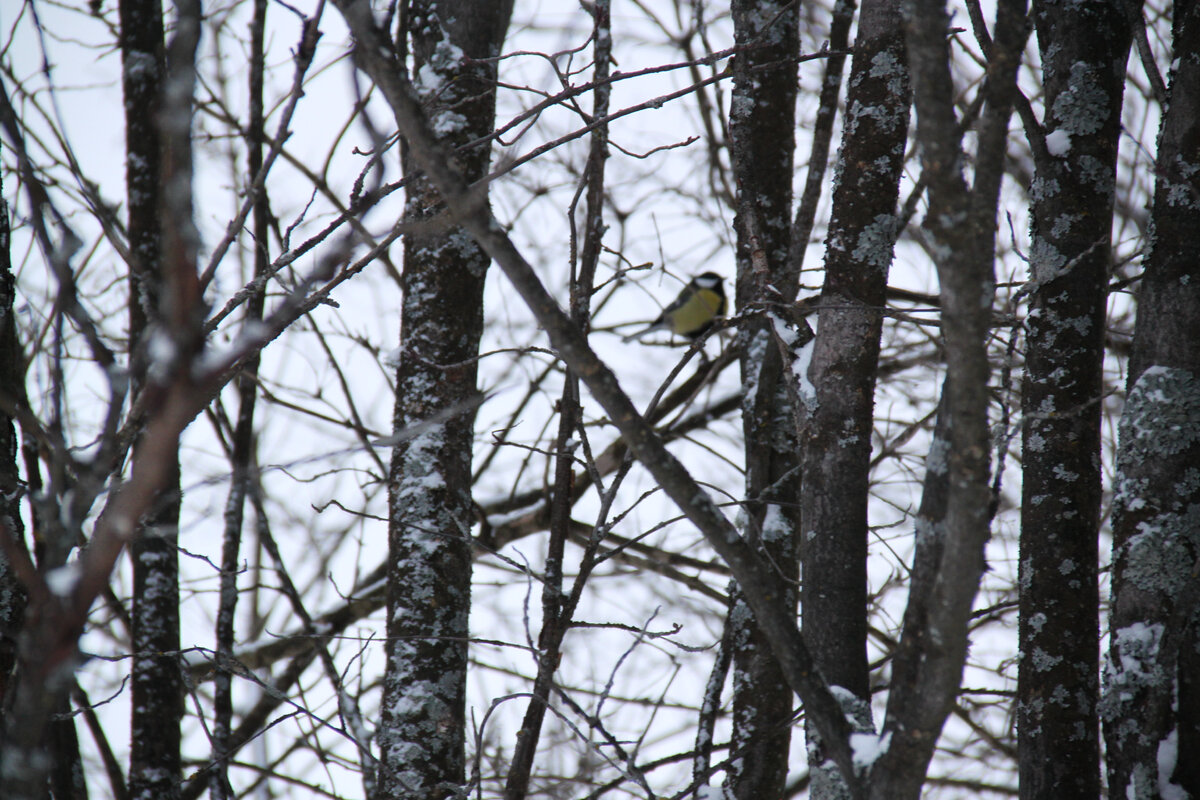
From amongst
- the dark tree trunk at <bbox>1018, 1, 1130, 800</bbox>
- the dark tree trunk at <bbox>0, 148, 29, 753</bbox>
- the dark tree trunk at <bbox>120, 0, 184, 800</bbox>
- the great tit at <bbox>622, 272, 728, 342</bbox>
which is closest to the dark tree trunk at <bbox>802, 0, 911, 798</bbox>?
the dark tree trunk at <bbox>1018, 1, 1130, 800</bbox>

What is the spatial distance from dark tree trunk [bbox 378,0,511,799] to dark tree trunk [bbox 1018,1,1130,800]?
1.32 metres

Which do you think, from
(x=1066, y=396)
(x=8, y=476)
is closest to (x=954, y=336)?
(x=1066, y=396)

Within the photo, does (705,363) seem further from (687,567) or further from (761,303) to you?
(761,303)

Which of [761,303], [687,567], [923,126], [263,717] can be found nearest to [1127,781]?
[761,303]

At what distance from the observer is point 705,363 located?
4.68 meters

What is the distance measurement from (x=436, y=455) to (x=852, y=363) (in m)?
1.25

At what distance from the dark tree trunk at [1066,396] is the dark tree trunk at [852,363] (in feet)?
1.08

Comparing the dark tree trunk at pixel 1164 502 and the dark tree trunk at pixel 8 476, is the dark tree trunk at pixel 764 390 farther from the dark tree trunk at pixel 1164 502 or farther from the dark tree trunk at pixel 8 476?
the dark tree trunk at pixel 8 476

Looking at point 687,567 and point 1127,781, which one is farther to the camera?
point 687,567

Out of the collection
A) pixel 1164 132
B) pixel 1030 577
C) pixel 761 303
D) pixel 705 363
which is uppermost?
pixel 705 363

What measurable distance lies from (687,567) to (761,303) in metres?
3.35

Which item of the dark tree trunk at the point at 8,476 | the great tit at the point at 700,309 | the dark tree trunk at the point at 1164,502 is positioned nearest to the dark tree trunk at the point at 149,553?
the dark tree trunk at the point at 8,476

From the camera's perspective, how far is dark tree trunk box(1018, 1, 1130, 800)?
5.46 ft

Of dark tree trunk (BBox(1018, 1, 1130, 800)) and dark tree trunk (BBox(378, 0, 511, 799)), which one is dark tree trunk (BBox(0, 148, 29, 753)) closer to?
dark tree trunk (BBox(378, 0, 511, 799))
